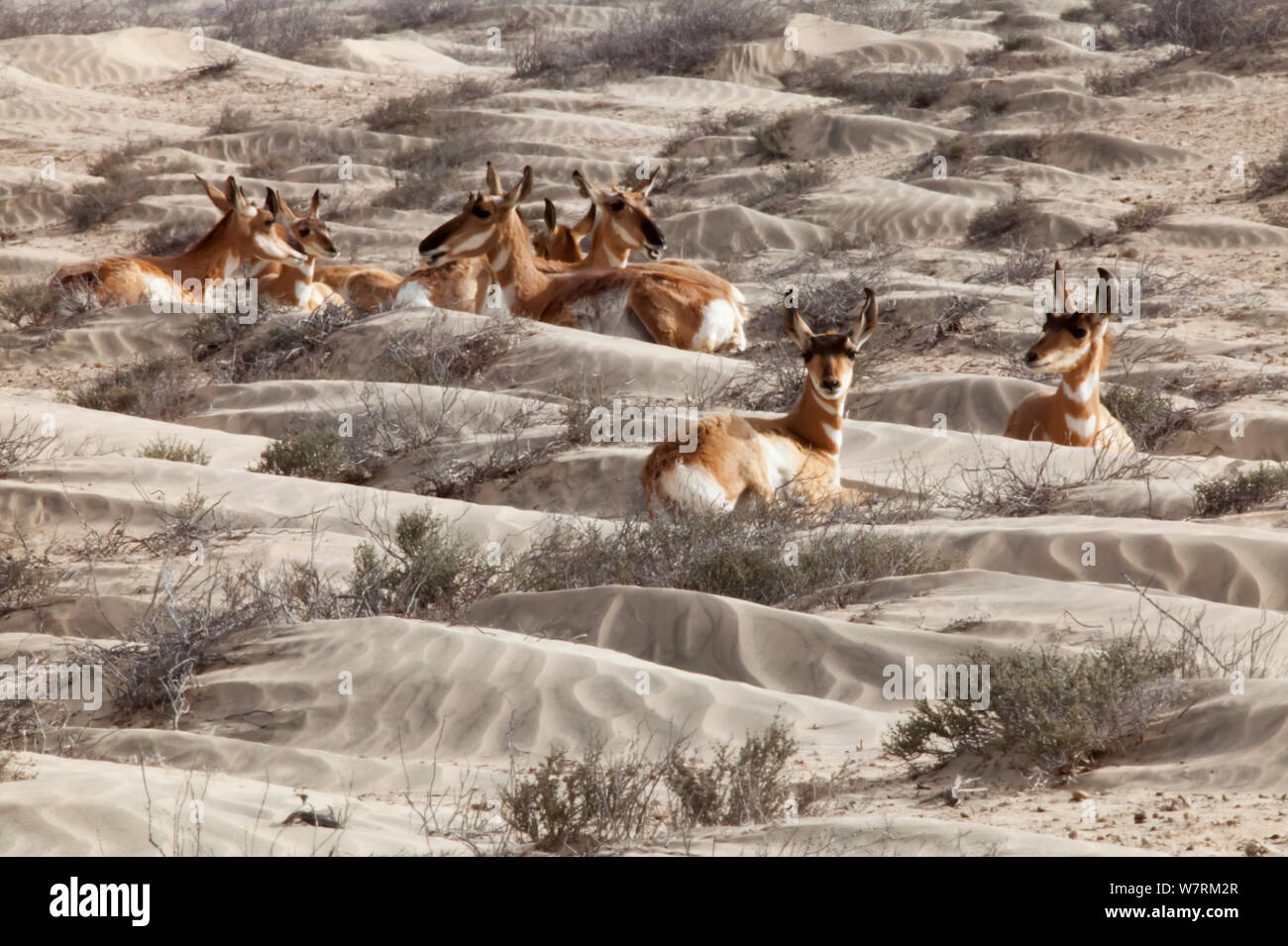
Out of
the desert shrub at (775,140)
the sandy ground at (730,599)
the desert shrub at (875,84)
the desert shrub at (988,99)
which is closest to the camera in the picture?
the sandy ground at (730,599)

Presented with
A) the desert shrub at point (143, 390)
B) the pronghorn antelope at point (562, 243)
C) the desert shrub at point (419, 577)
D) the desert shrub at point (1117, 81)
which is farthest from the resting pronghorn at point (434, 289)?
the desert shrub at point (1117, 81)

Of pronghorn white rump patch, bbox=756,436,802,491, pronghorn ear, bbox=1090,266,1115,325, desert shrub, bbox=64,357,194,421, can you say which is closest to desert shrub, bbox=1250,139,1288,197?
pronghorn ear, bbox=1090,266,1115,325

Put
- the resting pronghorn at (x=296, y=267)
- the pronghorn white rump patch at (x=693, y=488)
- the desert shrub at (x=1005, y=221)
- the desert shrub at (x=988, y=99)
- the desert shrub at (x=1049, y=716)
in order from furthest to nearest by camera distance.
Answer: the desert shrub at (x=988, y=99) < the desert shrub at (x=1005, y=221) < the resting pronghorn at (x=296, y=267) < the pronghorn white rump patch at (x=693, y=488) < the desert shrub at (x=1049, y=716)

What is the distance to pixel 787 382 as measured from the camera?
1228cm

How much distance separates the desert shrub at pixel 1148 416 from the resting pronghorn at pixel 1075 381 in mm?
601

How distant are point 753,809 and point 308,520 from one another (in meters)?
4.72

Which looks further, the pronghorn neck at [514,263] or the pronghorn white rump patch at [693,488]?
the pronghorn neck at [514,263]

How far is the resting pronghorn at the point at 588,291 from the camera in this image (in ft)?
45.4

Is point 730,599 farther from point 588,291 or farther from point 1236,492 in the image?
point 588,291

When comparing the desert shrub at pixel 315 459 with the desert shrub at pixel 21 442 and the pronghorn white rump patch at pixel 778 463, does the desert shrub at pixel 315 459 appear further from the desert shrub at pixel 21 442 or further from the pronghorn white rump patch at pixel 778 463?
Result: the pronghorn white rump patch at pixel 778 463

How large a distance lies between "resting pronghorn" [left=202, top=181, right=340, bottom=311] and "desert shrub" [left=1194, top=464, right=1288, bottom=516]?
9882 mm

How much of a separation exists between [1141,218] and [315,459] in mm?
11835

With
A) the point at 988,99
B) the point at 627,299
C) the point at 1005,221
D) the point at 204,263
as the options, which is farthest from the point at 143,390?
the point at 988,99

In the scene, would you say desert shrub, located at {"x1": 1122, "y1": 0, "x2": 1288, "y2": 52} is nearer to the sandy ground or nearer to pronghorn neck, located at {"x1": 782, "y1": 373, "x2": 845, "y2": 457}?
the sandy ground
